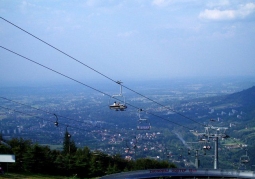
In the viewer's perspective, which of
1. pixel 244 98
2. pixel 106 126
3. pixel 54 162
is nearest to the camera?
pixel 54 162

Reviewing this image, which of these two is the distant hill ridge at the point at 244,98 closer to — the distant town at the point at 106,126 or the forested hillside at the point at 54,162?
the distant town at the point at 106,126

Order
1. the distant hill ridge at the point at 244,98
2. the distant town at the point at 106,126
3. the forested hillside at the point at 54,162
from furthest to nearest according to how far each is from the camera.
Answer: the distant hill ridge at the point at 244,98 → the distant town at the point at 106,126 → the forested hillside at the point at 54,162

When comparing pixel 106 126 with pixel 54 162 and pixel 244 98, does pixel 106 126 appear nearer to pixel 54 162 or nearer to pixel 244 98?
pixel 54 162

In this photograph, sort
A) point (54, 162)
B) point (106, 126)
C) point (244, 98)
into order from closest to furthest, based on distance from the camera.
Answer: point (54, 162) → point (106, 126) → point (244, 98)

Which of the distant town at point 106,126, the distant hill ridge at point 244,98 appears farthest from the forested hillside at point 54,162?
the distant hill ridge at point 244,98

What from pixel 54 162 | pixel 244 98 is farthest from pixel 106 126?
pixel 244 98

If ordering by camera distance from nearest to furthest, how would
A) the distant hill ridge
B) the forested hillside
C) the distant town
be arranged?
the forested hillside → the distant town → the distant hill ridge

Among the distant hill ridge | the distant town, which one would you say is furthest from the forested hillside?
the distant hill ridge

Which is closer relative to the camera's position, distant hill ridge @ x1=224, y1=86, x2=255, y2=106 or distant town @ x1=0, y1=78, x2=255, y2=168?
distant town @ x1=0, y1=78, x2=255, y2=168

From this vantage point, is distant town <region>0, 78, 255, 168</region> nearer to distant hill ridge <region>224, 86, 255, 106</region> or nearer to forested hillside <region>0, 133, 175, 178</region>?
distant hill ridge <region>224, 86, 255, 106</region>

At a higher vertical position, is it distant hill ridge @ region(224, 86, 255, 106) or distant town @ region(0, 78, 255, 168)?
distant hill ridge @ region(224, 86, 255, 106)

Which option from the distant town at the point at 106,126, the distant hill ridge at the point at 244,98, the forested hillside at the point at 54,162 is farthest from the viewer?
the distant hill ridge at the point at 244,98

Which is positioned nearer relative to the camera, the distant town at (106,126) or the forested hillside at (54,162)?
the forested hillside at (54,162)
